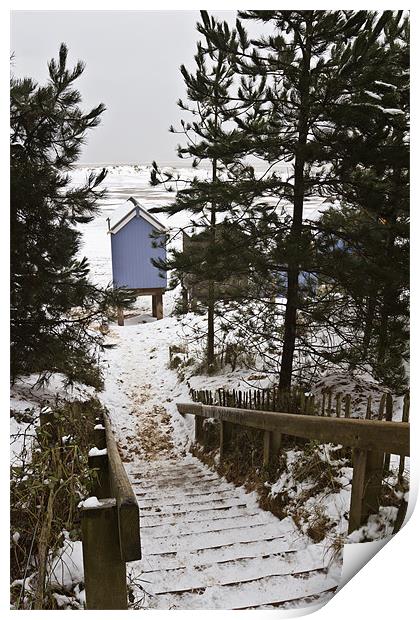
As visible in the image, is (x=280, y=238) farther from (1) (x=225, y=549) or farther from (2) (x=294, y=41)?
(1) (x=225, y=549)

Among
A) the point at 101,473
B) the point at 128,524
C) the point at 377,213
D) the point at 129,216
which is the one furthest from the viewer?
the point at 377,213

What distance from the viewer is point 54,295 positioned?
192cm

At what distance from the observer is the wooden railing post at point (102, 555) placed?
116 centimetres

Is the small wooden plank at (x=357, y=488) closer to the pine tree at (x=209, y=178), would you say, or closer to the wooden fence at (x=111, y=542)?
the wooden fence at (x=111, y=542)

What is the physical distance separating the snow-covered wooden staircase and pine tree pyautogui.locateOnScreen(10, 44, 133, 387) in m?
0.83

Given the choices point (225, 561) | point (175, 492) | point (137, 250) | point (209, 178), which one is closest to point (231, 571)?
point (225, 561)

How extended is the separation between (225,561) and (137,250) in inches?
54.9

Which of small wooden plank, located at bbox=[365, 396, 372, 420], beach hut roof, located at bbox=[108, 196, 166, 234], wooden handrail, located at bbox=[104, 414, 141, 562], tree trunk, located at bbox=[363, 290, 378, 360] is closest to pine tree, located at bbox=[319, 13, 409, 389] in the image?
tree trunk, located at bbox=[363, 290, 378, 360]

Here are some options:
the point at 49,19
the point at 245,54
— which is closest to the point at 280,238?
the point at 245,54

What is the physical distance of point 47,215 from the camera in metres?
1.84

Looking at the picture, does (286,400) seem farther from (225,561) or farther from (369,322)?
(225,561)

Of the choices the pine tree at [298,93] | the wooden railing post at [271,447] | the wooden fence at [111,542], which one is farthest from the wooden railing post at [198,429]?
the wooden fence at [111,542]

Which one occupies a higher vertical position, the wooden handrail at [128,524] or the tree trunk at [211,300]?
the tree trunk at [211,300]

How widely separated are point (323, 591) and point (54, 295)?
1547mm
